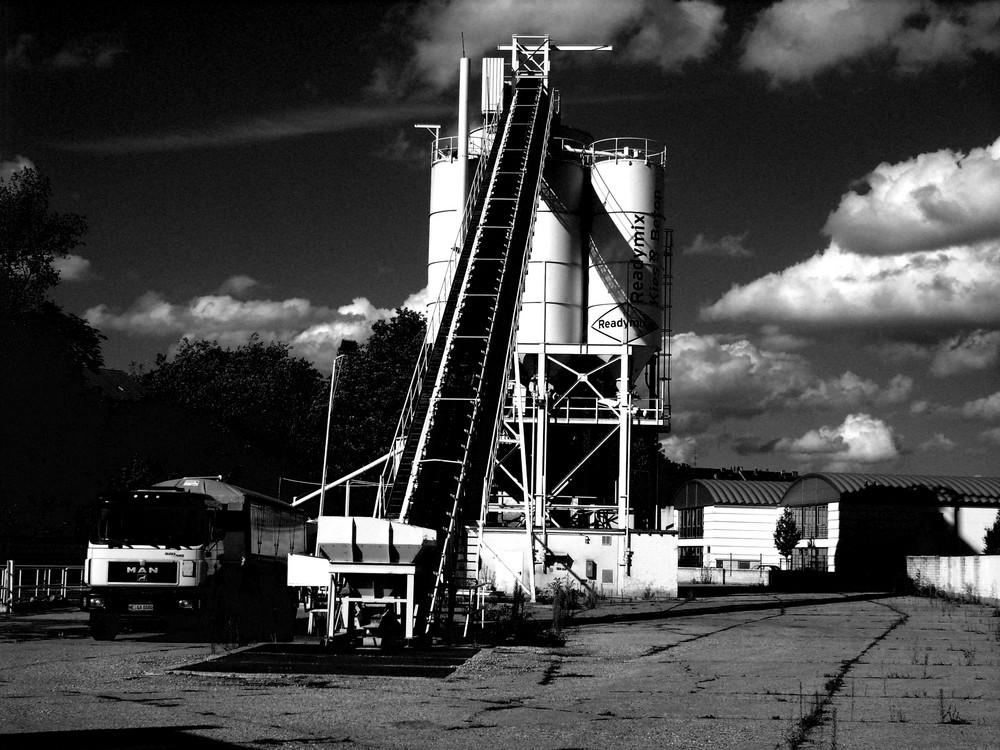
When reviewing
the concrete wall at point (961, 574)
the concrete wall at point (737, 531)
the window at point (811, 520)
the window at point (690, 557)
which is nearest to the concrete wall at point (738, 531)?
the concrete wall at point (737, 531)

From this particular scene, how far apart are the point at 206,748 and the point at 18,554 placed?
3245 cm

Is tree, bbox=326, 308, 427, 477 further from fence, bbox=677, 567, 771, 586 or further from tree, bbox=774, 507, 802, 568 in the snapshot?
tree, bbox=774, 507, 802, 568

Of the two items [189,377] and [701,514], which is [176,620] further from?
[189,377]

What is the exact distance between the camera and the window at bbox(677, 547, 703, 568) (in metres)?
78.6

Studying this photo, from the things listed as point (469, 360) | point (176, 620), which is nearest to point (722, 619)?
point (469, 360)

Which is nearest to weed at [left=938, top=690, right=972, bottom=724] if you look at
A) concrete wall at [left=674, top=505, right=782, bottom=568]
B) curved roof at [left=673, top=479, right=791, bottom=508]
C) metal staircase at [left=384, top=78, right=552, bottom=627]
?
metal staircase at [left=384, top=78, right=552, bottom=627]

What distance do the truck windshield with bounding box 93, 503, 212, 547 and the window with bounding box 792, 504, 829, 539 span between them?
50.9 metres

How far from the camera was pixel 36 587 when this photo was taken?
107ft

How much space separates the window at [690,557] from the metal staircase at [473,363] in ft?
132

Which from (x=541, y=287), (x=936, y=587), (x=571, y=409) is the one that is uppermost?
(x=541, y=287)

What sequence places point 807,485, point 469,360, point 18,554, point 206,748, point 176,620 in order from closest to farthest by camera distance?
point 206,748
point 176,620
point 469,360
point 18,554
point 807,485

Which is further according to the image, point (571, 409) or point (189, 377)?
point (189, 377)

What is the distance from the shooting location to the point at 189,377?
344 feet

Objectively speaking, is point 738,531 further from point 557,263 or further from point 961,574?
point 557,263
